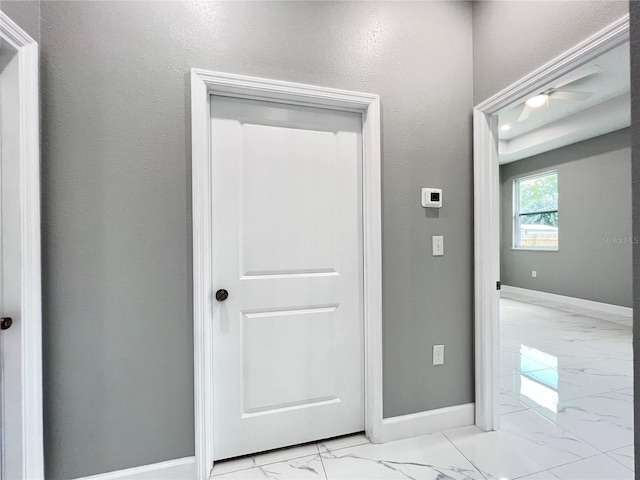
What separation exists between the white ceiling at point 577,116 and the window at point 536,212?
593mm

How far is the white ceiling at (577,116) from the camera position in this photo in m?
3.42

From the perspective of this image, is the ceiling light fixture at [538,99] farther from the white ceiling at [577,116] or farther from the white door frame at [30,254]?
the white door frame at [30,254]

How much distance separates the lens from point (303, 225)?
1.73 meters

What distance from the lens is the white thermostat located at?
1817 mm

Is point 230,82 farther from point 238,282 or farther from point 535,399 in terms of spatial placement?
point 535,399

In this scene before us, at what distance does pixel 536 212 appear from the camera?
6.00 metres

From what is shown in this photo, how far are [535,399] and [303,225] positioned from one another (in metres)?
2.12

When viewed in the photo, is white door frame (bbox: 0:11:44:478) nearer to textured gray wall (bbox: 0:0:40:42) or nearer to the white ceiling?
textured gray wall (bbox: 0:0:40:42)

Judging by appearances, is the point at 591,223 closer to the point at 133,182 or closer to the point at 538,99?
the point at 538,99

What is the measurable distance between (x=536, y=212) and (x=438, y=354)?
5.50 m

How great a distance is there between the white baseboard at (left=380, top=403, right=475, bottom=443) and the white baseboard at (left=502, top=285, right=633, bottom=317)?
14.0 ft

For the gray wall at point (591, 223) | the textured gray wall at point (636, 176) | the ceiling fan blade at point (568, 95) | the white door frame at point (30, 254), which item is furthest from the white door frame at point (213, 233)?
the gray wall at point (591, 223)

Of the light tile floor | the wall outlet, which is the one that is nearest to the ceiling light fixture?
the light tile floor

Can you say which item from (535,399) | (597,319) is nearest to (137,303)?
(535,399)
